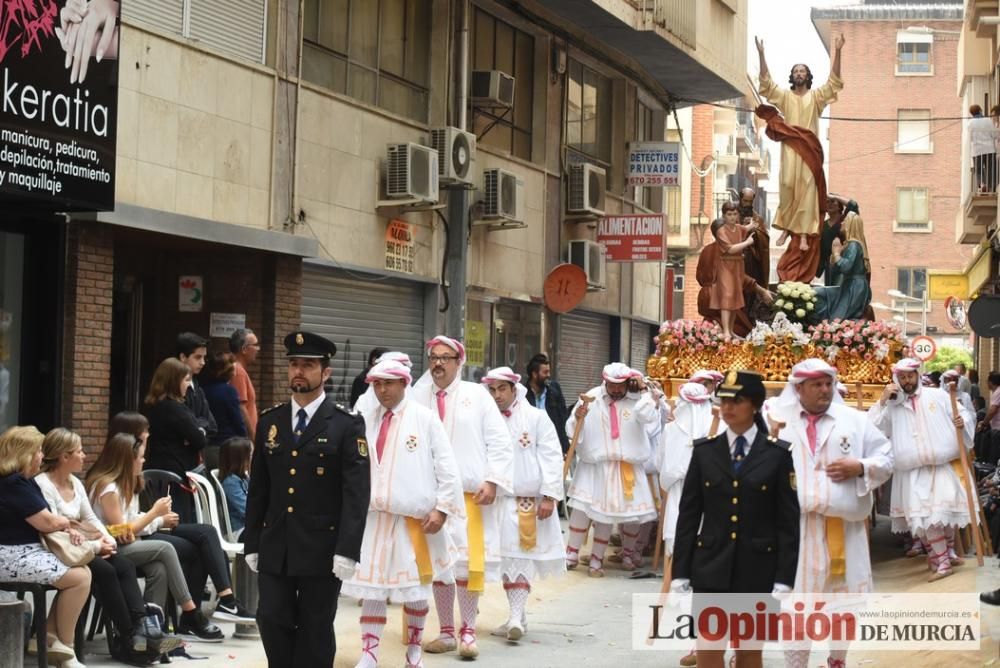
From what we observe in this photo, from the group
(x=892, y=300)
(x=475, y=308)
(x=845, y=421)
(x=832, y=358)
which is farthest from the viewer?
(x=892, y=300)

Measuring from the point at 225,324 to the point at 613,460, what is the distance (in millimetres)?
4697

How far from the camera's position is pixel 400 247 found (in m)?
20.9

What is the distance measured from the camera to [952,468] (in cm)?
1563

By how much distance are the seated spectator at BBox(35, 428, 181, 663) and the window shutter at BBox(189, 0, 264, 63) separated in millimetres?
7609

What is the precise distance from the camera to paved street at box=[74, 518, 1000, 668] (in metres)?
10.6

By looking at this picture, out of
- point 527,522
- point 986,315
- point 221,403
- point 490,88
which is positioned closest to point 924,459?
point 986,315

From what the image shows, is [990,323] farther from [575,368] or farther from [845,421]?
[575,368]

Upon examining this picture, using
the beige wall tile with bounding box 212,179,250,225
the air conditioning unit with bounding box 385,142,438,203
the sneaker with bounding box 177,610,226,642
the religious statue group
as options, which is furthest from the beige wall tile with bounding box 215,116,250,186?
the sneaker with bounding box 177,610,226,642

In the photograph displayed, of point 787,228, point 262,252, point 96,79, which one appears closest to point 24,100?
point 96,79

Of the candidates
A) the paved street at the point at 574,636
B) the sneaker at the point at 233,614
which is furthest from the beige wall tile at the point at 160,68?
the sneaker at the point at 233,614

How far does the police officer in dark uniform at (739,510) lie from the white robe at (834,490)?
131 cm

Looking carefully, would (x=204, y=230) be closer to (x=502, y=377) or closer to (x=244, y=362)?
(x=244, y=362)

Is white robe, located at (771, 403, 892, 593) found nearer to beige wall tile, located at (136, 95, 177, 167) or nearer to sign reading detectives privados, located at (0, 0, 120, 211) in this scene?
sign reading detectives privados, located at (0, 0, 120, 211)

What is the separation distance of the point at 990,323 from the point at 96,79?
390 inches
